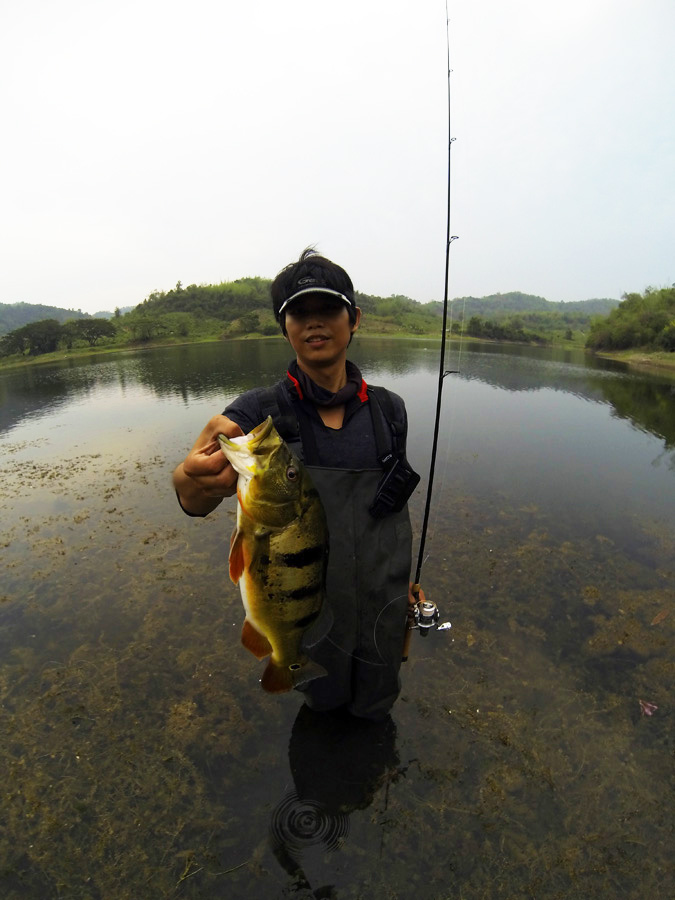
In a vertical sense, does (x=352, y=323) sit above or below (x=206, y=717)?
above

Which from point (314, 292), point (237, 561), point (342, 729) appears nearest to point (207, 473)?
point (237, 561)

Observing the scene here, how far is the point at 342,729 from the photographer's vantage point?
3.80 metres

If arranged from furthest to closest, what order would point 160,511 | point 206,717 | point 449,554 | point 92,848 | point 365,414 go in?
1. point 160,511
2. point 449,554
3. point 206,717
4. point 92,848
5. point 365,414

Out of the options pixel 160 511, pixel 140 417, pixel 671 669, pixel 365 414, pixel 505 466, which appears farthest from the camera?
pixel 140 417

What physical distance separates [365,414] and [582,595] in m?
4.95

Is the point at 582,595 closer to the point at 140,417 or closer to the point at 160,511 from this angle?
the point at 160,511

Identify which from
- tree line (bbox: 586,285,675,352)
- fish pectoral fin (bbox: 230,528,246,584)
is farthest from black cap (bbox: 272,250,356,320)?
tree line (bbox: 586,285,675,352)

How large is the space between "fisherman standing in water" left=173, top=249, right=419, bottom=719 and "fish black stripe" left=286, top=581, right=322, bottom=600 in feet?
0.97

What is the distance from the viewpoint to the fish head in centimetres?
198

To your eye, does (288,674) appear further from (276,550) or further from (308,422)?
(308,422)

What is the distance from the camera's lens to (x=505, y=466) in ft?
36.0

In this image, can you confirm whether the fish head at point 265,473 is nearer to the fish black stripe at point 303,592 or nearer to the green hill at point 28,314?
the fish black stripe at point 303,592

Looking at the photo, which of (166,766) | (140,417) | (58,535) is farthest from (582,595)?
(140,417)

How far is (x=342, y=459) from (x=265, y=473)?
2.50 feet
